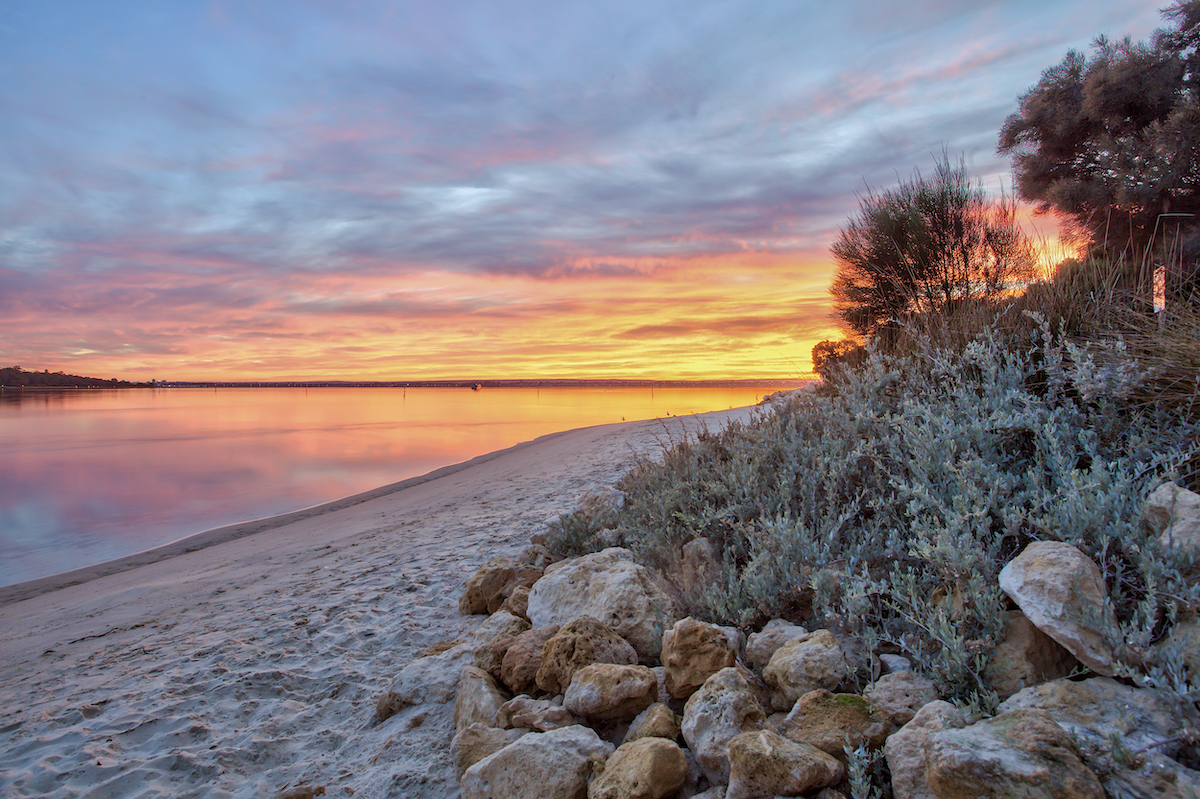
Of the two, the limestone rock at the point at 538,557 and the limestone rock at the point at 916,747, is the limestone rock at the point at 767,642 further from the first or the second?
the limestone rock at the point at 538,557

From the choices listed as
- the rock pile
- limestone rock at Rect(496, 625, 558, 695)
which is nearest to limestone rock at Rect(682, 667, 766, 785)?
the rock pile

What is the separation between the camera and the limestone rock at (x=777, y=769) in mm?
1769

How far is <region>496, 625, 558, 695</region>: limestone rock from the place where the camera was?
2842 millimetres

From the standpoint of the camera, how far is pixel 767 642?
2.54 metres

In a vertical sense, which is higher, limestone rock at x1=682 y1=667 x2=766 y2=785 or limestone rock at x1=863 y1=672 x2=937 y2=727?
limestone rock at x1=863 y1=672 x2=937 y2=727

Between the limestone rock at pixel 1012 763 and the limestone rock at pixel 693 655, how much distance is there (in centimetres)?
91

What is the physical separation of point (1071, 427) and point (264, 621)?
5.61 metres

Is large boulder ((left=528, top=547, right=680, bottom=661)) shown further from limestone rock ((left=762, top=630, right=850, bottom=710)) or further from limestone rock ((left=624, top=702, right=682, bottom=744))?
limestone rock ((left=762, top=630, right=850, bottom=710))

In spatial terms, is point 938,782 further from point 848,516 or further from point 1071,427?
point 1071,427

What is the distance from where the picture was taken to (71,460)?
17.9 m

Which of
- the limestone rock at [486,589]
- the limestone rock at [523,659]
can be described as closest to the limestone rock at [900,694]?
the limestone rock at [523,659]

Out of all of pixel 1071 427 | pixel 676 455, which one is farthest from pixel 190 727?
pixel 1071 427

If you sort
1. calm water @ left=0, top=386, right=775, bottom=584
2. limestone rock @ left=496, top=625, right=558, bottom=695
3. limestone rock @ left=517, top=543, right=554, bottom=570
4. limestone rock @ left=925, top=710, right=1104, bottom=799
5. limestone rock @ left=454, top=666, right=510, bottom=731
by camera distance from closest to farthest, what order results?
limestone rock @ left=925, top=710, right=1104, bottom=799 → limestone rock @ left=454, top=666, right=510, bottom=731 → limestone rock @ left=496, top=625, right=558, bottom=695 → limestone rock @ left=517, top=543, right=554, bottom=570 → calm water @ left=0, top=386, right=775, bottom=584

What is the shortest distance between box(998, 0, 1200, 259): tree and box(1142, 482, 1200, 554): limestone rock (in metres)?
14.8
